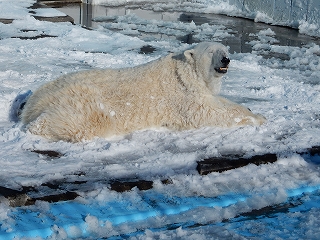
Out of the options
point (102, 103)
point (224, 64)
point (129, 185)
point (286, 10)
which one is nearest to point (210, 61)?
point (224, 64)

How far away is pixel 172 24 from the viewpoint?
12.7m

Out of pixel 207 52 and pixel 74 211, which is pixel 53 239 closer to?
pixel 74 211

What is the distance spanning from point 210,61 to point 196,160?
1197 mm

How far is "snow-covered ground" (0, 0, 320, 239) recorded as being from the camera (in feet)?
10.3

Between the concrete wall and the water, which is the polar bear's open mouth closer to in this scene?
the water

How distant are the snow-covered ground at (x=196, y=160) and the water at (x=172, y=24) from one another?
3.36 meters

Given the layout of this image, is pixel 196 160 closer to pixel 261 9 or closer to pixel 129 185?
pixel 129 185

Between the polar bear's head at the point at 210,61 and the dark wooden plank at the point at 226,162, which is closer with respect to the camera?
the dark wooden plank at the point at 226,162

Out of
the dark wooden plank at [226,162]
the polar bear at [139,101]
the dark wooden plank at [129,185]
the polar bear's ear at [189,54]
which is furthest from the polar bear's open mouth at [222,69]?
the dark wooden plank at [129,185]

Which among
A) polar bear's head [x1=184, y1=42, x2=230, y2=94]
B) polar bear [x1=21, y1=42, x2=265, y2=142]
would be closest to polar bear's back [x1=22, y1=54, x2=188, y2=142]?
polar bear [x1=21, y1=42, x2=265, y2=142]

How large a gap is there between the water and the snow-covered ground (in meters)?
3.36

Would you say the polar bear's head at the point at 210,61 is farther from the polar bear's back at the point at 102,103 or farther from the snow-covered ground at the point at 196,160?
the snow-covered ground at the point at 196,160

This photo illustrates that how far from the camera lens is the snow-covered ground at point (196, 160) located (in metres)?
3.13

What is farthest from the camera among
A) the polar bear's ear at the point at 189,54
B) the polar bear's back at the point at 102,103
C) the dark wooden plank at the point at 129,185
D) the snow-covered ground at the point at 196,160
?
the polar bear's ear at the point at 189,54
